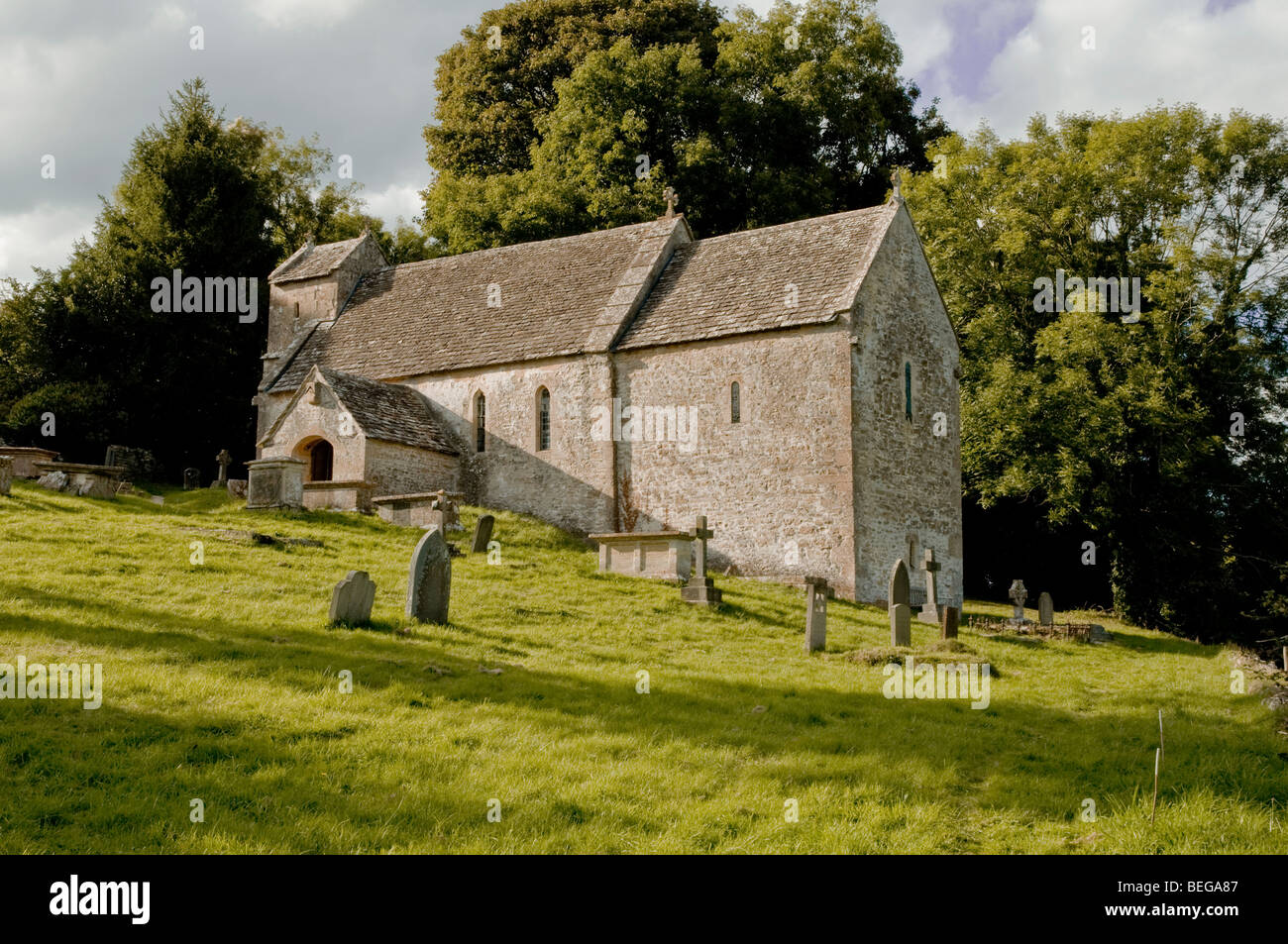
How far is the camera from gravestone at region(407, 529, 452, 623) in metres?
14.5

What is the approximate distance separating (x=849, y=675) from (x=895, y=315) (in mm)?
14323

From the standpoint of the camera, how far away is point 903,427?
26.5m

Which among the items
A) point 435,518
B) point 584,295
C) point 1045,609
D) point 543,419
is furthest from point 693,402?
point 1045,609

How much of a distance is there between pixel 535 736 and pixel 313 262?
2834 centimetres

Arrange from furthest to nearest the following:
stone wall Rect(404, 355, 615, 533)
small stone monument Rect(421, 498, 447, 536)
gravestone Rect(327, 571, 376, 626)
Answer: stone wall Rect(404, 355, 615, 533), small stone monument Rect(421, 498, 447, 536), gravestone Rect(327, 571, 376, 626)

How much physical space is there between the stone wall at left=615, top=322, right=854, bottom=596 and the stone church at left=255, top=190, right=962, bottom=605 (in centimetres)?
5

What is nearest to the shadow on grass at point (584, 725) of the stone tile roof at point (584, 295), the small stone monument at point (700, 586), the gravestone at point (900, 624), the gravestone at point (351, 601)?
the gravestone at point (351, 601)

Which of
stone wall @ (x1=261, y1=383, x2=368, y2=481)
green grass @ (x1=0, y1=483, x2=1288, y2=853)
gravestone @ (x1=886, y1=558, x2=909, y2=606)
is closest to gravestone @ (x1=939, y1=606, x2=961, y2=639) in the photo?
gravestone @ (x1=886, y1=558, x2=909, y2=606)

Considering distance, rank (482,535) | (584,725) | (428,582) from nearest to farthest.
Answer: (584,725) → (428,582) → (482,535)

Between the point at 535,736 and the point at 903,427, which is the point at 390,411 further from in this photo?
the point at 535,736

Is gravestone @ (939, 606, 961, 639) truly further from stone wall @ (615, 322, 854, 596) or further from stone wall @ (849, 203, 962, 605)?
stone wall @ (849, 203, 962, 605)

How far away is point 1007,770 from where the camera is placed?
10.2 metres

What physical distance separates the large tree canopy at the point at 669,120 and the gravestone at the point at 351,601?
25622mm
